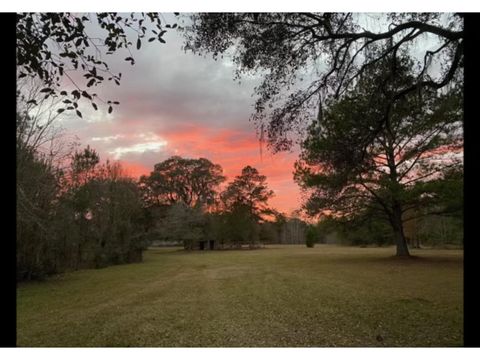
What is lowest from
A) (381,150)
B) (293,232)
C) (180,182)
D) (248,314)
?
(293,232)

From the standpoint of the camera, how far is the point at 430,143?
50.1ft

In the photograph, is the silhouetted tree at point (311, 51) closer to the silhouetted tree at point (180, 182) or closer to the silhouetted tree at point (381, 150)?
the silhouetted tree at point (381, 150)

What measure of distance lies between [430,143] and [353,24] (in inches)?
473

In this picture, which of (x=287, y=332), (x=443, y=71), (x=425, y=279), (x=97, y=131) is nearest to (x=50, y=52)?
(x=287, y=332)

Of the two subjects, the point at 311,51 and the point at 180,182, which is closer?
the point at 311,51
